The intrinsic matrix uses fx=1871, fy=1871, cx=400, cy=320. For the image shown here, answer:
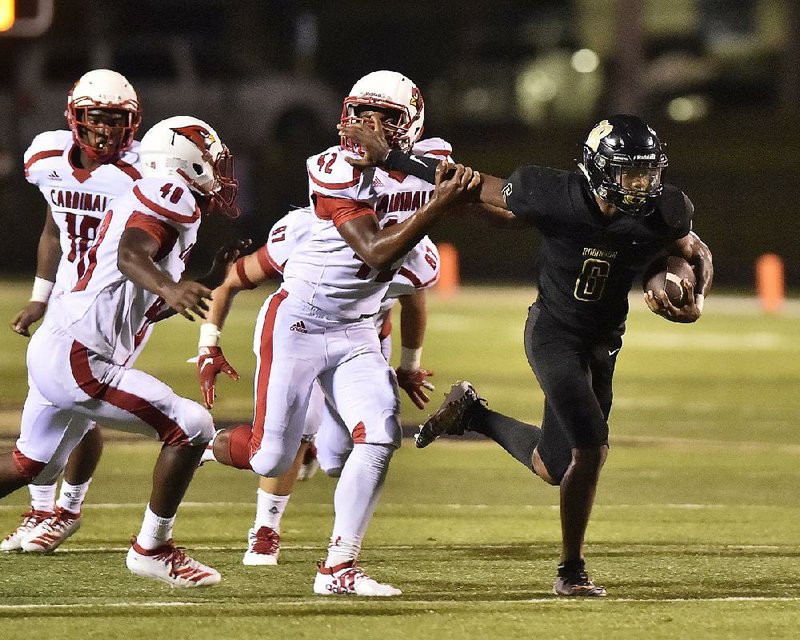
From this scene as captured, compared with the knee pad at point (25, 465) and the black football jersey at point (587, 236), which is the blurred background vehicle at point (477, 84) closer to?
the knee pad at point (25, 465)

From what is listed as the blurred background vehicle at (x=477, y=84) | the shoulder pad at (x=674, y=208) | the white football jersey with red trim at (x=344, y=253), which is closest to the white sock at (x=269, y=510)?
the white football jersey with red trim at (x=344, y=253)

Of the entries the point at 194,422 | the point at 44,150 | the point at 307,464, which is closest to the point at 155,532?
the point at 194,422

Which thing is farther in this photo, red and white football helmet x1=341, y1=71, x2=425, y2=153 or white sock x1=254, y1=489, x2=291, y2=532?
white sock x1=254, y1=489, x2=291, y2=532

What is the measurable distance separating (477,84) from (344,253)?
27.6m

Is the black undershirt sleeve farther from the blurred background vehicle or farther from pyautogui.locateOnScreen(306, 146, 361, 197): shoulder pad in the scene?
the blurred background vehicle

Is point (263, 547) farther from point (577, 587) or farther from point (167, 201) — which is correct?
point (167, 201)

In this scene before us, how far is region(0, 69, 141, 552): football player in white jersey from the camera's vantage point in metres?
7.41

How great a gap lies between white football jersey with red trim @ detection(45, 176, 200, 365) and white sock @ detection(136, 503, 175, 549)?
59 centimetres

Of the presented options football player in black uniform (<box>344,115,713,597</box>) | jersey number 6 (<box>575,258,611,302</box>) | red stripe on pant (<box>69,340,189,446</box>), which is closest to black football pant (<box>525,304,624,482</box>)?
football player in black uniform (<box>344,115,713,597</box>)

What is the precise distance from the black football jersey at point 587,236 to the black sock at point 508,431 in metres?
0.61

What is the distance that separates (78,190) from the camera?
7.61m

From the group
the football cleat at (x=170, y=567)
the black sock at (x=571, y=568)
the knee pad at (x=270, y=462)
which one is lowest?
the football cleat at (x=170, y=567)

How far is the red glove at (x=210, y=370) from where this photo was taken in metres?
7.32

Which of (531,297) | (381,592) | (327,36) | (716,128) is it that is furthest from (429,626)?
(327,36)
